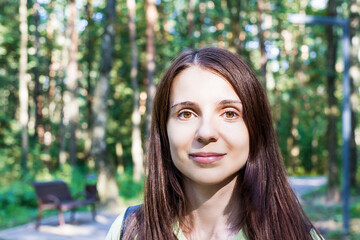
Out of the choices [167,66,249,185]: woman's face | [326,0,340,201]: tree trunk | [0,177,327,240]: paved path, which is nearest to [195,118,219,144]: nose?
[167,66,249,185]: woman's face

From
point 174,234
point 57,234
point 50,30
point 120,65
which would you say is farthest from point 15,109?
point 174,234

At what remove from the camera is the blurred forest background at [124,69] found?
13102mm

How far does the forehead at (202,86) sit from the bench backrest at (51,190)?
9.03 meters

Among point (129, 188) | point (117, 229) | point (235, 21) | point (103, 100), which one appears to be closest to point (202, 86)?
point (117, 229)

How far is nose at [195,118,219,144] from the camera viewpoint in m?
1.39

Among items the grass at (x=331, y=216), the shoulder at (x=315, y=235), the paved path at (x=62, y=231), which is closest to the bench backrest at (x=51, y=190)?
the paved path at (x=62, y=231)

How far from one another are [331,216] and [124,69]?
15107 mm

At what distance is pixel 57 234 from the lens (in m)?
9.04

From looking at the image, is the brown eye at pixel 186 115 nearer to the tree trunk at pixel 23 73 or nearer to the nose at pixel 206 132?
the nose at pixel 206 132

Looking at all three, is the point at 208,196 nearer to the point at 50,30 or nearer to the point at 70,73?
the point at 70,73

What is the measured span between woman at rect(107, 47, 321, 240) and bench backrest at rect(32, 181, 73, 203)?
8.85m

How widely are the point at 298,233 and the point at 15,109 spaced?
30.1 meters

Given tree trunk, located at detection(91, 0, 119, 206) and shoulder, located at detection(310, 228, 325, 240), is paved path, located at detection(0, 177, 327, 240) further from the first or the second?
shoulder, located at detection(310, 228, 325, 240)

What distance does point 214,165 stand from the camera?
1.42 metres
